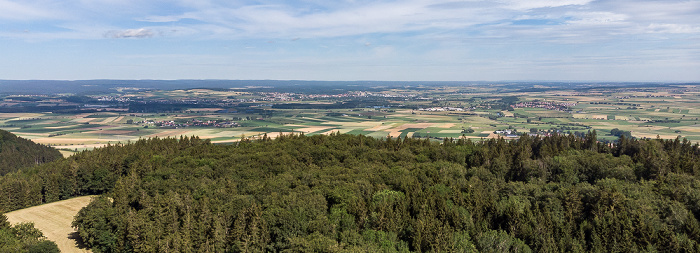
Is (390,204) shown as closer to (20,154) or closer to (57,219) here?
(57,219)

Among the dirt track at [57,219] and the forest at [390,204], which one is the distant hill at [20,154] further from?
the dirt track at [57,219]

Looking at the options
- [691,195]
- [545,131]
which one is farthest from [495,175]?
[545,131]

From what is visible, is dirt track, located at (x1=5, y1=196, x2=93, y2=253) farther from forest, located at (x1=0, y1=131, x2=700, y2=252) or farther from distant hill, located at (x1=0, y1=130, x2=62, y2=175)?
distant hill, located at (x1=0, y1=130, x2=62, y2=175)

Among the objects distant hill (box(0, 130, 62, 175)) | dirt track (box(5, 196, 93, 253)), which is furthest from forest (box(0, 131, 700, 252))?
distant hill (box(0, 130, 62, 175))

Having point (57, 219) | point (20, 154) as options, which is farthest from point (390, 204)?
point (20, 154)

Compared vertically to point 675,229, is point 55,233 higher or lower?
lower

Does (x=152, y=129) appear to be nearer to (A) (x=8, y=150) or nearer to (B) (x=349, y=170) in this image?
(A) (x=8, y=150)
